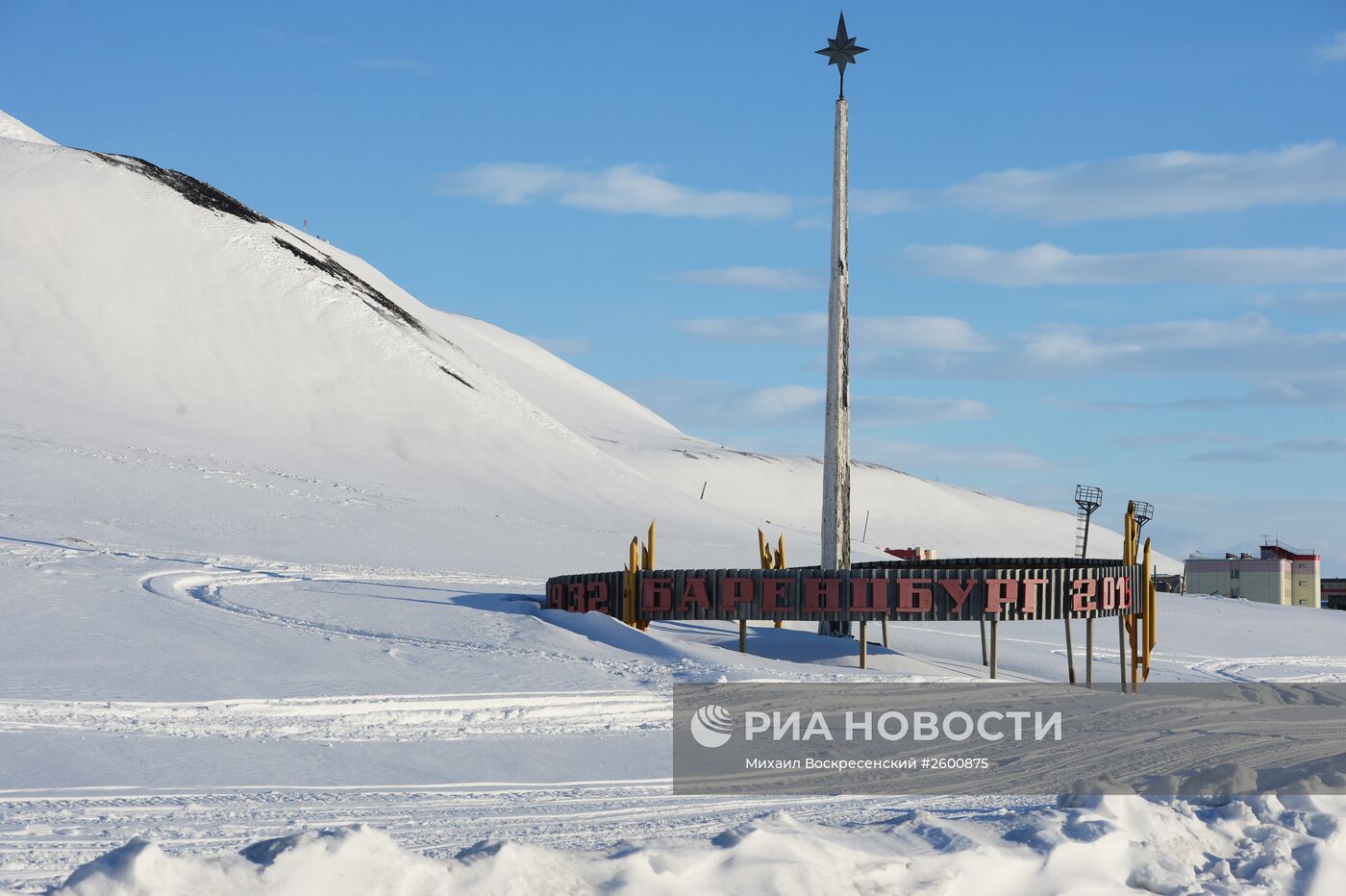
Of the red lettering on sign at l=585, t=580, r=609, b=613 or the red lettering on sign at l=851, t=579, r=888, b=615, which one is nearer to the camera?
the red lettering on sign at l=851, t=579, r=888, b=615

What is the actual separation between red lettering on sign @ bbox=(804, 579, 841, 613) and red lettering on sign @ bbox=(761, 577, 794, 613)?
36 centimetres

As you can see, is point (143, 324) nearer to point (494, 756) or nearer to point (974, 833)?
point (494, 756)

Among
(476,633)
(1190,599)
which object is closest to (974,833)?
(476,633)

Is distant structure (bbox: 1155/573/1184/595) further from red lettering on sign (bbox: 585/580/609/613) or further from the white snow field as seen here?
red lettering on sign (bbox: 585/580/609/613)

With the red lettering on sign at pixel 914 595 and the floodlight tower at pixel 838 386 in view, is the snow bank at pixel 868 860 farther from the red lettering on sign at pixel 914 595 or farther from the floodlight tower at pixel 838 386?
the floodlight tower at pixel 838 386

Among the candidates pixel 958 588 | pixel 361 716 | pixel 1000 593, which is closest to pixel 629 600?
pixel 958 588

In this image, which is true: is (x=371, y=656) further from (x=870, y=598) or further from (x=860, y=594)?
(x=870, y=598)

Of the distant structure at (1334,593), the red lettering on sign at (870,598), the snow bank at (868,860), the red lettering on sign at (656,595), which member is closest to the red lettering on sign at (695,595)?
the red lettering on sign at (656,595)

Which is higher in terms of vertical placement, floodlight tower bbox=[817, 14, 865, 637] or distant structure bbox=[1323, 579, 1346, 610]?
floodlight tower bbox=[817, 14, 865, 637]

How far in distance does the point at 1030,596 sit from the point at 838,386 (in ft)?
19.9

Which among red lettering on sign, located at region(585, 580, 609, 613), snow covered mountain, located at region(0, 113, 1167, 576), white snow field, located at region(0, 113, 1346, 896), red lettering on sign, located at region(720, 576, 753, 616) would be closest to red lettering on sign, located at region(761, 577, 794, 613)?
red lettering on sign, located at region(720, 576, 753, 616)

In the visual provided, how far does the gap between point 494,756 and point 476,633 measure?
26.9 ft

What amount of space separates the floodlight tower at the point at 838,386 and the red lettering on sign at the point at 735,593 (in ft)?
12.1

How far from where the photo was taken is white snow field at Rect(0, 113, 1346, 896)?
864 centimetres
